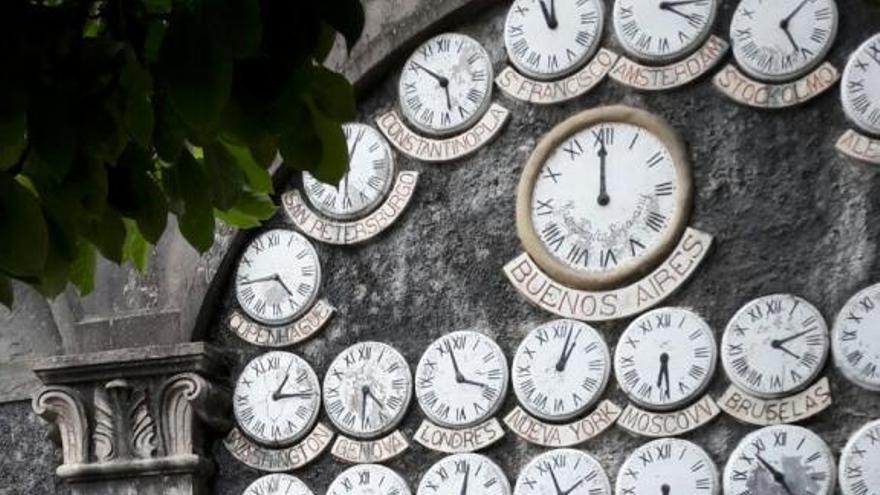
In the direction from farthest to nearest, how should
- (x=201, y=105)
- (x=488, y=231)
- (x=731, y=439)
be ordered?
(x=488, y=231) < (x=731, y=439) < (x=201, y=105)

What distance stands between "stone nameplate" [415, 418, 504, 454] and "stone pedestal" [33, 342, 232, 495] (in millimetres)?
714

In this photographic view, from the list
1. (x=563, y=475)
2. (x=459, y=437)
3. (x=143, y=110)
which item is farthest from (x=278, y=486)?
(x=143, y=110)

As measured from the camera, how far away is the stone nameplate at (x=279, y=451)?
23.8 feet

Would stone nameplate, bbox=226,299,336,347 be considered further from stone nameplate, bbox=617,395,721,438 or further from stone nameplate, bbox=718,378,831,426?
stone nameplate, bbox=718,378,831,426

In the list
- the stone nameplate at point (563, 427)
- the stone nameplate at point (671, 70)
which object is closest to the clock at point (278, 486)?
the stone nameplate at point (563, 427)

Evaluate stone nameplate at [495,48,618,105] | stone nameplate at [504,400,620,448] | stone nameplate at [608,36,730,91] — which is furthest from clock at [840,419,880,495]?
stone nameplate at [495,48,618,105]

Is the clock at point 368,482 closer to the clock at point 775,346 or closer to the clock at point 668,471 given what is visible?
the clock at point 668,471

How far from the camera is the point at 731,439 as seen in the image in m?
6.67

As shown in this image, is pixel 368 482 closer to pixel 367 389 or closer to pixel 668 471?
pixel 367 389

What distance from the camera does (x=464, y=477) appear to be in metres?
7.01

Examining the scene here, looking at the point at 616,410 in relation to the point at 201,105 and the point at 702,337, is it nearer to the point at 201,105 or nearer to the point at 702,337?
the point at 702,337

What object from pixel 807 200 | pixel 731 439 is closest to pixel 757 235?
pixel 807 200

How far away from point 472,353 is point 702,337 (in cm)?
74

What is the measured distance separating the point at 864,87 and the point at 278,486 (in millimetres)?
2199
